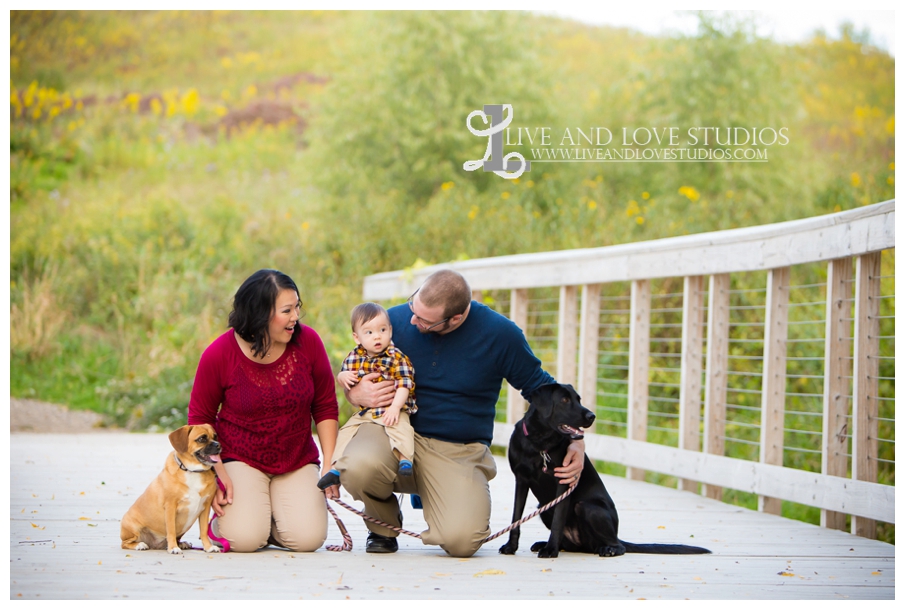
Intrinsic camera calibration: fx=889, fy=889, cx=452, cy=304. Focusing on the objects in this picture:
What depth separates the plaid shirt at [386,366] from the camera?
136 inches

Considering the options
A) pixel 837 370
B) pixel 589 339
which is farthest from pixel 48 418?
pixel 837 370

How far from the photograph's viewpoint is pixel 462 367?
11.5 feet

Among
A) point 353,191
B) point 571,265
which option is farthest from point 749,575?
point 353,191

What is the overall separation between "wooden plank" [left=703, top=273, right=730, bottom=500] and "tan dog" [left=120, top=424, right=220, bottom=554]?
2.74 m

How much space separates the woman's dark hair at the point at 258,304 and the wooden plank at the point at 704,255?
7.59 ft

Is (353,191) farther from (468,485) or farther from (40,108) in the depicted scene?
(468,485)

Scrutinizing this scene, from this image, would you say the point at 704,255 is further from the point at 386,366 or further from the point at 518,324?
the point at 386,366

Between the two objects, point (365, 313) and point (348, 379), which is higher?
point (365, 313)

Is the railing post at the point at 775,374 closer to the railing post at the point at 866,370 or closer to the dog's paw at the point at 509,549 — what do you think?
the railing post at the point at 866,370

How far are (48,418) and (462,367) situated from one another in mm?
5849

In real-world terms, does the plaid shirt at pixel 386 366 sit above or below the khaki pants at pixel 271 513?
above

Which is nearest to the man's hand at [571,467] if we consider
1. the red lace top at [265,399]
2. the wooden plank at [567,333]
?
the red lace top at [265,399]

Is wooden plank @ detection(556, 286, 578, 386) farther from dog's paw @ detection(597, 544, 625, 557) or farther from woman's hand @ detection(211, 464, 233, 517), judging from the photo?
woman's hand @ detection(211, 464, 233, 517)

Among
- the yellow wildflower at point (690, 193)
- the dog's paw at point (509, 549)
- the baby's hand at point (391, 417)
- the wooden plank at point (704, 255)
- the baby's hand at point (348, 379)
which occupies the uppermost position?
the yellow wildflower at point (690, 193)
